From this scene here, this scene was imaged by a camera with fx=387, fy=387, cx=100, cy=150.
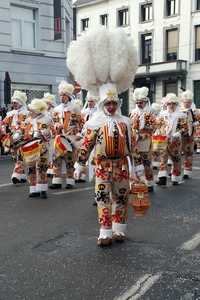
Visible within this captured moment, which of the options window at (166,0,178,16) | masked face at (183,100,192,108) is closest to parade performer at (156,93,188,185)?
masked face at (183,100,192,108)

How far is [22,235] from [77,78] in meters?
2.14

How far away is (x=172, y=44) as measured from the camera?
32250 mm

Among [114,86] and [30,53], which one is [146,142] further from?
[30,53]

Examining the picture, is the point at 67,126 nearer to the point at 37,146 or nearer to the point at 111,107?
the point at 37,146

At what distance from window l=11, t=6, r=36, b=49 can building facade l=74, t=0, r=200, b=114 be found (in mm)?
11082

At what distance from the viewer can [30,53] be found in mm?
18703

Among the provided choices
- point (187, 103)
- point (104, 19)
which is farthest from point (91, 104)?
point (104, 19)

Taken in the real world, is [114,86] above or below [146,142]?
above

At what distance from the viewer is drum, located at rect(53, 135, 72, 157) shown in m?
7.77

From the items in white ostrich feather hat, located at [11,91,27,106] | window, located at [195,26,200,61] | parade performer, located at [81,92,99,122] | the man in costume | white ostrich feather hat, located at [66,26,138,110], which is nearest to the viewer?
the man in costume

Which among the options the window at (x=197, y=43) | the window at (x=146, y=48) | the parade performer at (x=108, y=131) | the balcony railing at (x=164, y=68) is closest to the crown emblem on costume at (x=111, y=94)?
the parade performer at (x=108, y=131)

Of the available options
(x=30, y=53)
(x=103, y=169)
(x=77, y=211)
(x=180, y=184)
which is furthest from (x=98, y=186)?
(x=30, y=53)

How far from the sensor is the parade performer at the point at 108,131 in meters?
4.56

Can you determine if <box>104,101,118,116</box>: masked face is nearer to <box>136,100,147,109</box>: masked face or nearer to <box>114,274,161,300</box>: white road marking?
<box>114,274,161,300</box>: white road marking
